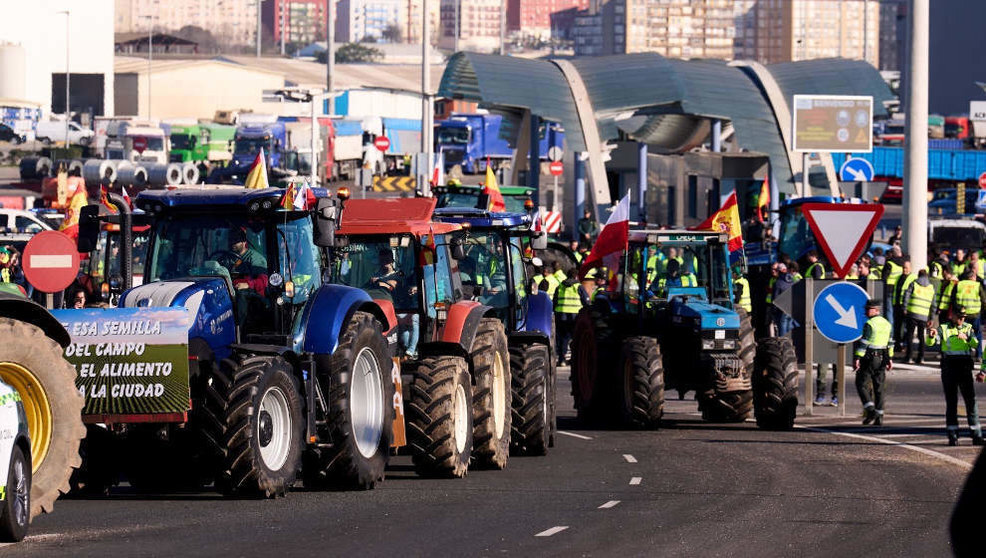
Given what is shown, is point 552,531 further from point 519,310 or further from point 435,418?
point 519,310

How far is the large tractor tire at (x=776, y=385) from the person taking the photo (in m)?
19.8

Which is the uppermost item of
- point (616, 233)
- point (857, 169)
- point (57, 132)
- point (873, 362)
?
point (57, 132)

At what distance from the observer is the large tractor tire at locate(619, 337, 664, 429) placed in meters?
19.5

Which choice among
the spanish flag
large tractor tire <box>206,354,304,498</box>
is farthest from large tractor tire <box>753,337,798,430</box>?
large tractor tire <box>206,354,304,498</box>

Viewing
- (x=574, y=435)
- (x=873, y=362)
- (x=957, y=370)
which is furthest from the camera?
(x=873, y=362)

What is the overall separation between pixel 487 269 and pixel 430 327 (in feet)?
9.13

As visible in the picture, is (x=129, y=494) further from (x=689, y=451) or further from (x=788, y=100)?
(x=788, y=100)

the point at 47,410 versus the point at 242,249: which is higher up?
the point at 242,249

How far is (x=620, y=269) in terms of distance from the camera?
2102 cm

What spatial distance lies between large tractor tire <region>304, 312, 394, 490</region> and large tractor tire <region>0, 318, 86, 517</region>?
8.79 ft

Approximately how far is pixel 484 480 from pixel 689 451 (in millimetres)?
3492

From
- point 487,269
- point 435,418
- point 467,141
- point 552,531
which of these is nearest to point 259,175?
point 487,269

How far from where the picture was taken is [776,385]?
19859 millimetres

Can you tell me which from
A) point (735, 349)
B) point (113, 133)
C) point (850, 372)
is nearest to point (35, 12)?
point (113, 133)
